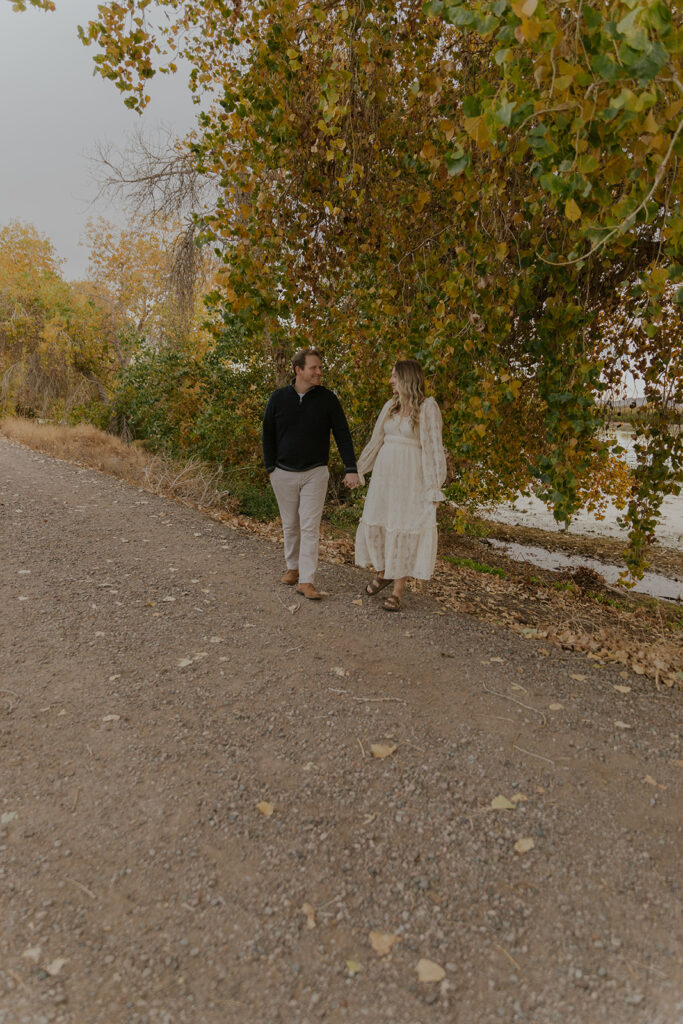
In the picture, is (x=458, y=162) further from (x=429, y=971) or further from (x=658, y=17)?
(x=429, y=971)

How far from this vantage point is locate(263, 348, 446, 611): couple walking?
505 centimetres

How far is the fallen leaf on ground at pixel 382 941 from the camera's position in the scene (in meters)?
2.17

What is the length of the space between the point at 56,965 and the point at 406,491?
3.80 metres

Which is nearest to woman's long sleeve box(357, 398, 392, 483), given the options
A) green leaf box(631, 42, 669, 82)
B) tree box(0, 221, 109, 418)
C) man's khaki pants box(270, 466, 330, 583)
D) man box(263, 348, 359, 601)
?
man box(263, 348, 359, 601)

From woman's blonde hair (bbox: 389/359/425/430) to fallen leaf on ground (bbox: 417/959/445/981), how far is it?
12.2 ft

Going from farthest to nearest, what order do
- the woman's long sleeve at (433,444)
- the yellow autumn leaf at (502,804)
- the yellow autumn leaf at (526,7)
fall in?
1. the woman's long sleeve at (433,444)
2. the yellow autumn leaf at (502,804)
3. the yellow autumn leaf at (526,7)

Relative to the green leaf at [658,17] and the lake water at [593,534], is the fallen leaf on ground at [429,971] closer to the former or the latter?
the green leaf at [658,17]

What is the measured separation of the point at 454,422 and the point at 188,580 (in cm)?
274

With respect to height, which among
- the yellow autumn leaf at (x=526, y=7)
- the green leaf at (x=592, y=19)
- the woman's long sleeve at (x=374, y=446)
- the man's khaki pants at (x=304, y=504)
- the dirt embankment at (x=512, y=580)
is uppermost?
the green leaf at (x=592, y=19)

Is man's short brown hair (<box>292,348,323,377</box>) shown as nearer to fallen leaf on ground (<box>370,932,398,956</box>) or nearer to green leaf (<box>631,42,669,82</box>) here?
green leaf (<box>631,42,669,82</box>)

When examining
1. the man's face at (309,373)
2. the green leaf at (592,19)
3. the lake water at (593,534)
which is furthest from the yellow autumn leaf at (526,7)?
the lake water at (593,534)

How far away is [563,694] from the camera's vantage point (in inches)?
159

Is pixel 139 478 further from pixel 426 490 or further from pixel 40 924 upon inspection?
pixel 40 924

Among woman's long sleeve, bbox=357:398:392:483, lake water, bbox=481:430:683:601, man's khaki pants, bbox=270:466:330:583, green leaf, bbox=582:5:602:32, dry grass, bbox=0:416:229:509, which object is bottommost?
lake water, bbox=481:430:683:601
